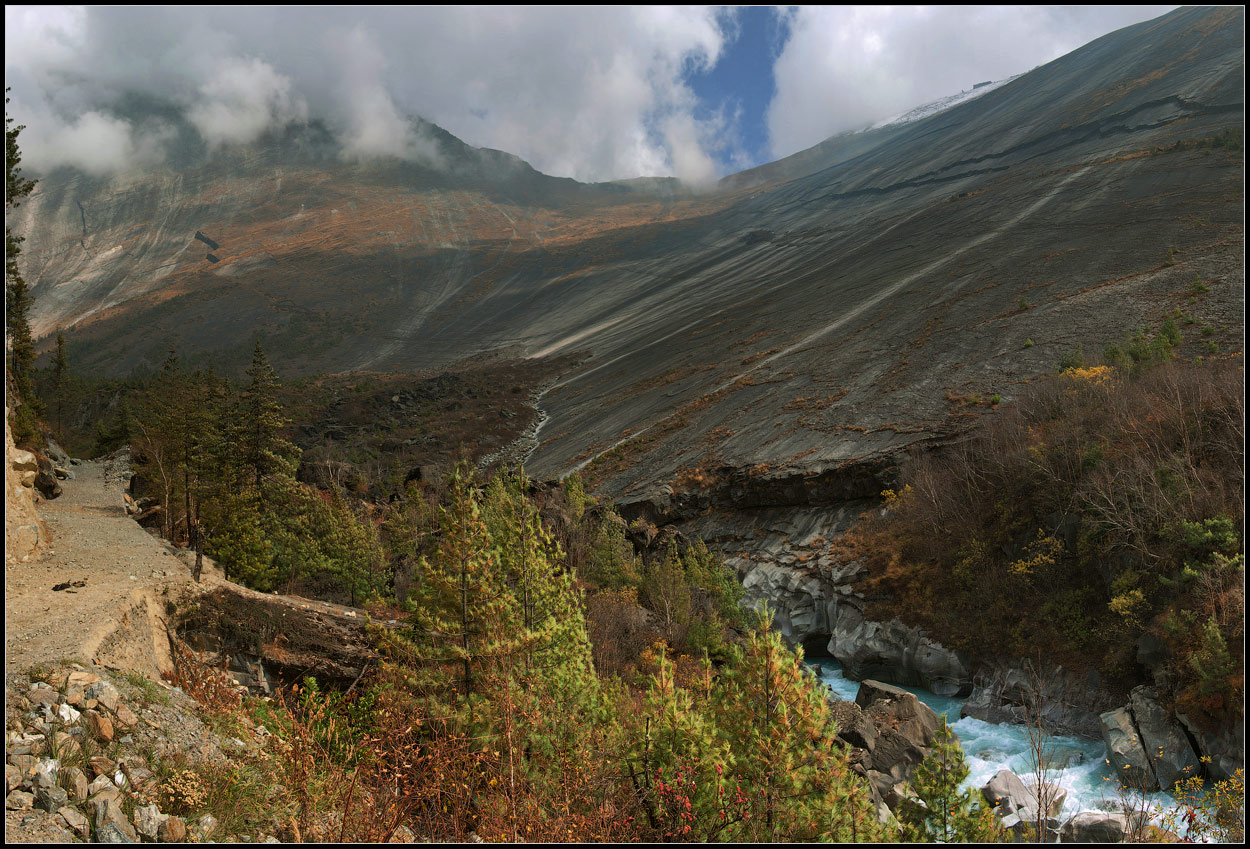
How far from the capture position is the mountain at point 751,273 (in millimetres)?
35656

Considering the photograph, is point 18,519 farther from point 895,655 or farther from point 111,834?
point 895,655

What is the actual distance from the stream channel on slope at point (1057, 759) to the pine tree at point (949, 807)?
6.10 meters

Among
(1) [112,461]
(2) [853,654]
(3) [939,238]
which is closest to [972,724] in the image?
(2) [853,654]

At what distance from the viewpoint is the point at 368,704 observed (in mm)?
9570

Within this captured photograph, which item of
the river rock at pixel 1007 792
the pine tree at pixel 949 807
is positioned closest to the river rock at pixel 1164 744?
the river rock at pixel 1007 792

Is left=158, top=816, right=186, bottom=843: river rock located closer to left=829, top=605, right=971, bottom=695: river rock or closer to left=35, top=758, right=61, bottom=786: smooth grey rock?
left=35, top=758, right=61, bottom=786: smooth grey rock

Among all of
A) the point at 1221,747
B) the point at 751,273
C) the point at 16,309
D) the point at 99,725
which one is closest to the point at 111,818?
the point at 99,725

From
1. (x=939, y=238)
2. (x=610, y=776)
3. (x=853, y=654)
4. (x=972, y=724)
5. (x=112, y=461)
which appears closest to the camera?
(x=610, y=776)

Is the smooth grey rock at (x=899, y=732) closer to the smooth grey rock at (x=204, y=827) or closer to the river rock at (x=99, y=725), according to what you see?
the smooth grey rock at (x=204, y=827)

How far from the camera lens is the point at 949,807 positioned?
301 inches

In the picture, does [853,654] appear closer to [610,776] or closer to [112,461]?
[610,776]

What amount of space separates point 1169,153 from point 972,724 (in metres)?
63.1

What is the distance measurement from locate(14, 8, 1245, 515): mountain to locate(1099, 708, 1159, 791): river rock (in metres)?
13.9

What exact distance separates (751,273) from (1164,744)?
3103 inches
